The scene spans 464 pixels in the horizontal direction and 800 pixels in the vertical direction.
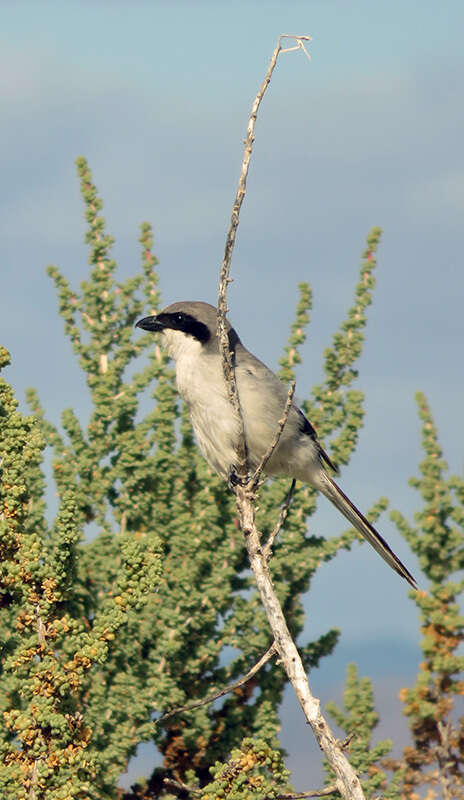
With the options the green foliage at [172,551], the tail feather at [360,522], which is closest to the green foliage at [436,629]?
the green foliage at [172,551]

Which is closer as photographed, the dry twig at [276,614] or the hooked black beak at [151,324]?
the dry twig at [276,614]

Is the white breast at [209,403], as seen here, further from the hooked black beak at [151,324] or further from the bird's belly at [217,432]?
the hooked black beak at [151,324]

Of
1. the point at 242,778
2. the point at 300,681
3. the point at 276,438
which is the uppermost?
the point at 276,438

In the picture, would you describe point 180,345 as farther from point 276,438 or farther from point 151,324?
point 276,438

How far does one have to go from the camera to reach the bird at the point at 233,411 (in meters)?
7.67

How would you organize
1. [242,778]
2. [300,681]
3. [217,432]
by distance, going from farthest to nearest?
[217,432]
[300,681]
[242,778]

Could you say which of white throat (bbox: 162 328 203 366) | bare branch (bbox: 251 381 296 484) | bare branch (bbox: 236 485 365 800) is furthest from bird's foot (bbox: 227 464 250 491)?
white throat (bbox: 162 328 203 366)

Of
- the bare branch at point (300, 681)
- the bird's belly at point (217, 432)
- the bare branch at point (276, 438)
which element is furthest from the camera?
the bird's belly at point (217, 432)

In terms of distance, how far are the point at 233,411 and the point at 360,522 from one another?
1.84 meters

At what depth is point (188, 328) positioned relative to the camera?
8.27 metres

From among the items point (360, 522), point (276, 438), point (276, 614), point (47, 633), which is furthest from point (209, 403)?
point (47, 633)

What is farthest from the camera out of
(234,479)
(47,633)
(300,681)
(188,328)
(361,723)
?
(361,723)

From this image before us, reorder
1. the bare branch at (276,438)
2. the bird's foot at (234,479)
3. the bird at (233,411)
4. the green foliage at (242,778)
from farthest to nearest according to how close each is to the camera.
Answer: the bird at (233,411), the bird's foot at (234,479), the bare branch at (276,438), the green foliage at (242,778)

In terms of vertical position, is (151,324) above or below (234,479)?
above
